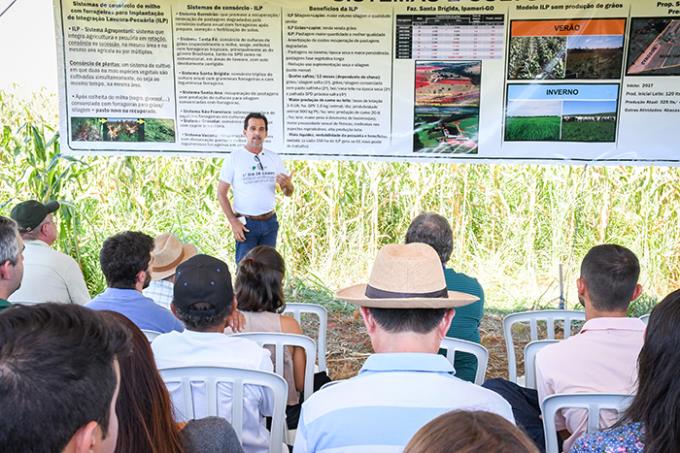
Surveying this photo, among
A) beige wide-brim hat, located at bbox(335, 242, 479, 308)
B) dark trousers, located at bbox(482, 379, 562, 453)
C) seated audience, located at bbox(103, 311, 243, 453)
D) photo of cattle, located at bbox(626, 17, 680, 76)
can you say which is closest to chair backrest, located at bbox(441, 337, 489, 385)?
dark trousers, located at bbox(482, 379, 562, 453)

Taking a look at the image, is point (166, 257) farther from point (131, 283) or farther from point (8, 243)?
point (8, 243)

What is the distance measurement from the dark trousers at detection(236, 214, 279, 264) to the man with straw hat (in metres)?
3.11

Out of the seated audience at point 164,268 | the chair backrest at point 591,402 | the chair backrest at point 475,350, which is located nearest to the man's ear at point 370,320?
the chair backrest at point 591,402

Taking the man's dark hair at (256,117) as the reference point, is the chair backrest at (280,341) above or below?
below

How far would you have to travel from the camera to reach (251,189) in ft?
15.4

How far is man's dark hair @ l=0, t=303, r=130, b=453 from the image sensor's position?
0.91 m

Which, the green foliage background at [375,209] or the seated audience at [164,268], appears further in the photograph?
the green foliage background at [375,209]

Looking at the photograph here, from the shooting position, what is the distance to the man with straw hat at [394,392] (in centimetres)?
140

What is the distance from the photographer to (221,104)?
4.62 metres

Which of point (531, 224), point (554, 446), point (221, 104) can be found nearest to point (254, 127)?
point (221, 104)

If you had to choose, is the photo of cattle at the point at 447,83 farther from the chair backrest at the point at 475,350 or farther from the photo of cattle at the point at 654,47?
the chair backrest at the point at 475,350

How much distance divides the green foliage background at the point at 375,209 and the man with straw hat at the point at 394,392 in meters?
3.87

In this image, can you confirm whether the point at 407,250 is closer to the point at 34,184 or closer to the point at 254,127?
the point at 254,127

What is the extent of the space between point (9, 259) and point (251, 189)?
227 cm
